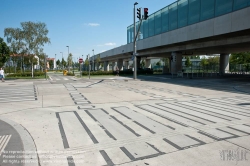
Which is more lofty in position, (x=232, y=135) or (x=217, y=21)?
(x=217, y=21)

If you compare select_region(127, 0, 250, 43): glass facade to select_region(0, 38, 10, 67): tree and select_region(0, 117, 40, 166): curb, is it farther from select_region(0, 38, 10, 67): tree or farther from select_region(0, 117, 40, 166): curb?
select_region(0, 38, 10, 67): tree

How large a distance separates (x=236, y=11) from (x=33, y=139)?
20.7m

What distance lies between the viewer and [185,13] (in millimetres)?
27469

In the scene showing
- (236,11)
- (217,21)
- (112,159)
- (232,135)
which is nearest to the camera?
(112,159)

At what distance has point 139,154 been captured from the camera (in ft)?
13.6

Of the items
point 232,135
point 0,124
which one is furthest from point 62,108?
point 232,135

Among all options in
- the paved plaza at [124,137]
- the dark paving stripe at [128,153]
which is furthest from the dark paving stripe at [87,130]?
the dark paving stripe at [128,153]

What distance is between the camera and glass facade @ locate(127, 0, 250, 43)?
2054 cm

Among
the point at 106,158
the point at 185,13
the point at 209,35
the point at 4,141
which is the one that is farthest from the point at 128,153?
the point at 185,13

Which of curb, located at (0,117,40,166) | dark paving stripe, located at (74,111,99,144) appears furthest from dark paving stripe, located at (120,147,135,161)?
curb, located at (0,117,40,166)

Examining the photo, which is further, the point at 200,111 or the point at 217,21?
the point at 217,21

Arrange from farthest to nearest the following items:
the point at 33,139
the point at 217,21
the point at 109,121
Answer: the point at 217,21 < the point at 109,121 < the point at 33,139

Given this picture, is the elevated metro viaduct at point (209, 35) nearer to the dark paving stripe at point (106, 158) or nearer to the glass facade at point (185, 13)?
the glass facade at point (185, 13)

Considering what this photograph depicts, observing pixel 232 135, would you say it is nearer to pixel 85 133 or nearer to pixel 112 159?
pixel 112 159
